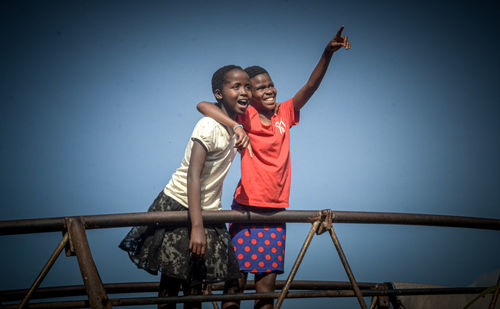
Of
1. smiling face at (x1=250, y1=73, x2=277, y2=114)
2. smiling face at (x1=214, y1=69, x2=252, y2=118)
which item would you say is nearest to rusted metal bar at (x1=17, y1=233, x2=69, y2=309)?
smiling face at (x1=214, y1=69, x2=252, y2=118)

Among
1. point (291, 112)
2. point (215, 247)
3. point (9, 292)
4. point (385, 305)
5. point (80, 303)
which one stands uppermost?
point (291, 112)

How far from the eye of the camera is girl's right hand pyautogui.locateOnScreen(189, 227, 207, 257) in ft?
5.96

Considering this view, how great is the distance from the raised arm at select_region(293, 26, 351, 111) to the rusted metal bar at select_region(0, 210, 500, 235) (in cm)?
95

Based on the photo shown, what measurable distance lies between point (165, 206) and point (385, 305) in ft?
7.61

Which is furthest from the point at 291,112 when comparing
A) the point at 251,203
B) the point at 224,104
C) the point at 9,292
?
the point at 9,292

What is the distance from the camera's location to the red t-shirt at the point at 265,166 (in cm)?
221

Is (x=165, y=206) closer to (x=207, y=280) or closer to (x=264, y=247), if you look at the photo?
(x=207, y=280)

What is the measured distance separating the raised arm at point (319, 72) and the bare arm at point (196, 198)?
3.16 ft

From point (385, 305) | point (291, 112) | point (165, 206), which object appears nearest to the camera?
point (165, 206)

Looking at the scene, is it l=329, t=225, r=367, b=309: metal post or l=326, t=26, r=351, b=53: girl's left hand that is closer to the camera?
l=329, t=225, r=367, b=309: metal post

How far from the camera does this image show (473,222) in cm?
224

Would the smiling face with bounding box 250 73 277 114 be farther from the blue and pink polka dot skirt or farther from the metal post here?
the metal post

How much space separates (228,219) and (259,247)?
0.47 metres

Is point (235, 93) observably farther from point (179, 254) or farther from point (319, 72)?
point (179, 254)
